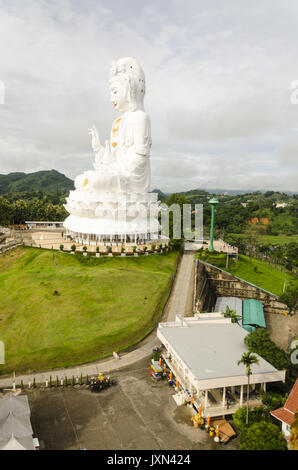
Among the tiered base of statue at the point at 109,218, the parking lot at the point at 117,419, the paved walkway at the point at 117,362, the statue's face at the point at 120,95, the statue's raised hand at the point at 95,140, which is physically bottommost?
the parking lot at the point at 117,419

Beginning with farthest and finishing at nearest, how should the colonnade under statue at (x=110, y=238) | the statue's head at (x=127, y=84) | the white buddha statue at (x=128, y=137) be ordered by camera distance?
the statue's head at (x=127, y=84) → the white buddha statue at (x=128, y=137) → the colonnade under statue at (x=110, y=238)

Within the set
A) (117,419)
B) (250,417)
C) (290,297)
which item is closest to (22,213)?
(290,297)

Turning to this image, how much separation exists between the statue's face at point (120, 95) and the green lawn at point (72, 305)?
20.9m

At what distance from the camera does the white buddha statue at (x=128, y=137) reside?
38.2 metres

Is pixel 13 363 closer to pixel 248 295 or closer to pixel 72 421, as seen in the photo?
pixel 72 421

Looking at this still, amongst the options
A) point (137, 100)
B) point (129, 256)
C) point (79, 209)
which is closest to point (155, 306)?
point (129, 256)

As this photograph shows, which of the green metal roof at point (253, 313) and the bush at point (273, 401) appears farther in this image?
the green metal roof at point (253, 313)

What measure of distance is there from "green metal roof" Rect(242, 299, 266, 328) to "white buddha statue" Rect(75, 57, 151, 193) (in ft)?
60.7

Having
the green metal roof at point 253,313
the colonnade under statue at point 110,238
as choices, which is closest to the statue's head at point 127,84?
the colonnade under statue at point 110,238

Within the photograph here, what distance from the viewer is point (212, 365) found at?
15.9 metres

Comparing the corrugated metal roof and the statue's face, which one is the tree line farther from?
the corrugated metal roof

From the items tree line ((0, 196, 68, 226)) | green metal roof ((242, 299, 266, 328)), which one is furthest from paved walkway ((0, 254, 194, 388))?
tree line ((0, 196, 68, 226))

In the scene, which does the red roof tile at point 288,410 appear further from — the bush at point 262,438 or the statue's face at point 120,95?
the statue's face at point 120,95
